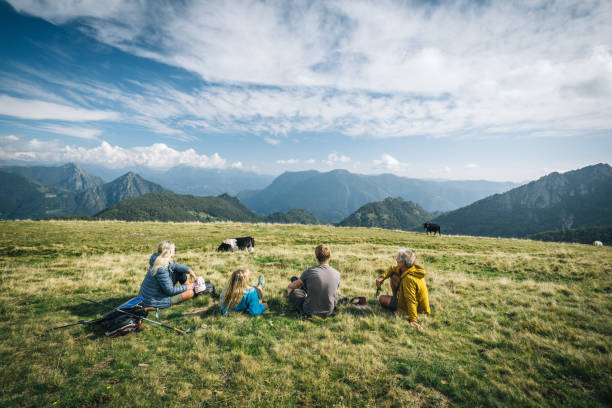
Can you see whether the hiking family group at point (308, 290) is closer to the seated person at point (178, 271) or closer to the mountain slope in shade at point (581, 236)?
the seated person at point (178, 271)

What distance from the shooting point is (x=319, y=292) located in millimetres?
7934

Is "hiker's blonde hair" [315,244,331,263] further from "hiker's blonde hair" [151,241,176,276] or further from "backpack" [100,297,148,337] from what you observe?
"backpack" [100,297,148,337]

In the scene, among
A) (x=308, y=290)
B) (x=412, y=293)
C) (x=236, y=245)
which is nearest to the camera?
(x=412, y=293)

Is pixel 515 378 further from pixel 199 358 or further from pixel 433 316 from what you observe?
pixel 199 358

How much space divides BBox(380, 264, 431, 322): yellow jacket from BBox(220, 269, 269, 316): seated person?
15.8ft

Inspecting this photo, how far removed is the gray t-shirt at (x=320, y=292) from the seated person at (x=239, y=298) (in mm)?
1709

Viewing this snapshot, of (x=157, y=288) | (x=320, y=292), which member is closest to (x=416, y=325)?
(x=320, y=292)

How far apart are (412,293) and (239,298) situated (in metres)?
5.84

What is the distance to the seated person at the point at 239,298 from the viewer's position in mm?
8023

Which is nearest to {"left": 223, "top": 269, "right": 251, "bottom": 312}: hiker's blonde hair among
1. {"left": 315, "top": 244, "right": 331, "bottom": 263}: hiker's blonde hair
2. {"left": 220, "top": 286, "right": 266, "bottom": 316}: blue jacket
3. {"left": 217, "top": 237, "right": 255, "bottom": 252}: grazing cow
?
{"left": 220, "top": 286, "right": 266, "bottom": 316}: blue jacket

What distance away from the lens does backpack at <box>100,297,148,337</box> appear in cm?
660

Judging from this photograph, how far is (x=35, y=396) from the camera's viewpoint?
14.3 ft

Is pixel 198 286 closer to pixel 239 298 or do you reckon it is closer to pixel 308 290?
pixel 239 298

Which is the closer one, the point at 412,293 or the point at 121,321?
the point at 121,321
